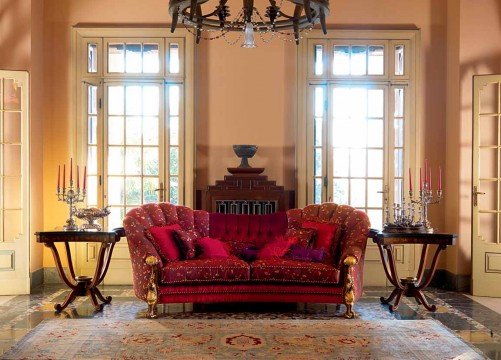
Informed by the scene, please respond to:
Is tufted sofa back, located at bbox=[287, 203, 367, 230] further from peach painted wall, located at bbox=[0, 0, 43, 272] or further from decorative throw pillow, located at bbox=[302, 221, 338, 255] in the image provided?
peach painted wall, located at bbox=[0, 0, 43, 272]

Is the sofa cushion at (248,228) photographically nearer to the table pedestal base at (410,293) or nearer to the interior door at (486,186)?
the table pedestal base at (410,293)

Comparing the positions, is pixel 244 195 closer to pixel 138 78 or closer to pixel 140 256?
pixel 140 256

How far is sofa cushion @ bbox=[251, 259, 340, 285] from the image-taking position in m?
5.88

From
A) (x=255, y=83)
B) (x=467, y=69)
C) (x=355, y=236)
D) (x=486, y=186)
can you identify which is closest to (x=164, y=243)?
(x=355, y=236)

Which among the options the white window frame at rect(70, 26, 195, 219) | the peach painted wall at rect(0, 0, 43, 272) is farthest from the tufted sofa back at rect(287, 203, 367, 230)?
the peach painted wall at rect(0, 0, 43, 272)

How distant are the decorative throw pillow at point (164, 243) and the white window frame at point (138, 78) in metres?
1.52

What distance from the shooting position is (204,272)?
5887mm

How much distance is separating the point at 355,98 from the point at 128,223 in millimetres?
3309

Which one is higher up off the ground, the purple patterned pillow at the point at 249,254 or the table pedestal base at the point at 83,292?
the purple patterned pillow at the point at 249,254

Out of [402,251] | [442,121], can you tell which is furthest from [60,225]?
[442,121]

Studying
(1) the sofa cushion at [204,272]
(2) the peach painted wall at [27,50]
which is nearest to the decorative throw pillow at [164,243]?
(1) the sofa cushion at [204,272]

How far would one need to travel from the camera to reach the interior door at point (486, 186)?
7.12 meters

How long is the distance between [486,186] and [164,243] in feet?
12.1

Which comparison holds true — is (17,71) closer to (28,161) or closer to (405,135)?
(28,161)
